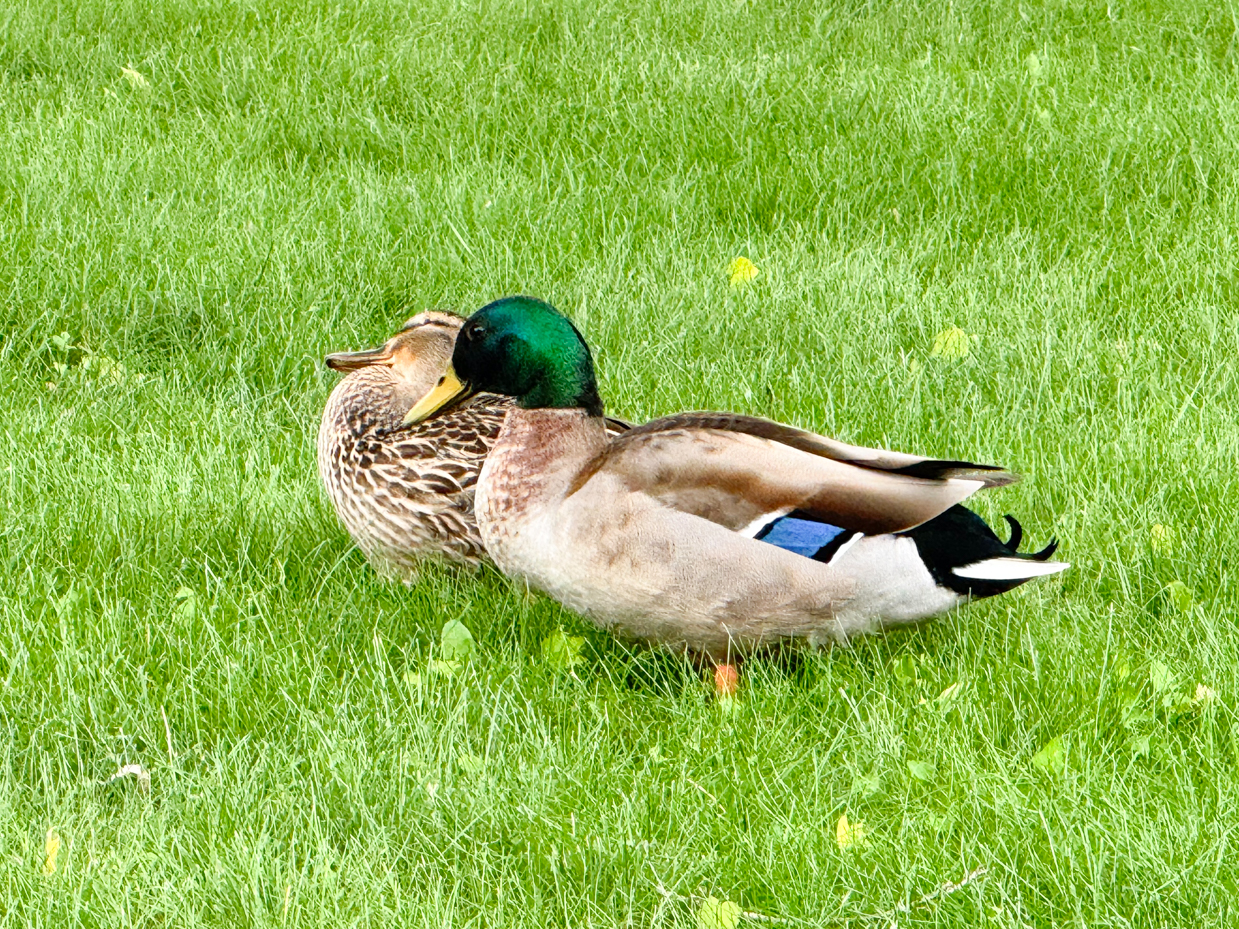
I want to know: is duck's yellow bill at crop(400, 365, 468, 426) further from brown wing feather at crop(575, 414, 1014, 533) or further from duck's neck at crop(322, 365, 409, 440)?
brown wing feather at crop(575, 414, 1014, 533)

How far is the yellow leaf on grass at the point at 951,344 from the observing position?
15.8ft

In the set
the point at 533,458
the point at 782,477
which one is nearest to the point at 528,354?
the point at 533,458

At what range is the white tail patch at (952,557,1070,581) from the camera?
3045mm

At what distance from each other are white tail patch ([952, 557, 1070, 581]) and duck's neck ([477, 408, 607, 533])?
33.4 inches

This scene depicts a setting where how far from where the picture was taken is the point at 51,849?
104 inches

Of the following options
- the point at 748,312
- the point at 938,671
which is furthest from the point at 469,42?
the point at 938,671

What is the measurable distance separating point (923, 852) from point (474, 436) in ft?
5.62

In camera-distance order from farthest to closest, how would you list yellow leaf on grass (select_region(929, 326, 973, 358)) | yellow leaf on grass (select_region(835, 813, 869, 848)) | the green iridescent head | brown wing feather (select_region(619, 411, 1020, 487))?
yellow leaf on grass (select_region(929, 326, 973, 358)) < the green iridescent head < brown wing feather (select_region(619, 411, 1020, 487)) < yellow leaf on grass (select_region(835, 813, 869, 848))

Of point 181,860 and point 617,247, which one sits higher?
point 617,247

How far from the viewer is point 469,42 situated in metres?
7.56

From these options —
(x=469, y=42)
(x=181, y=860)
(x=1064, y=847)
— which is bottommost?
(x=181, y=860)

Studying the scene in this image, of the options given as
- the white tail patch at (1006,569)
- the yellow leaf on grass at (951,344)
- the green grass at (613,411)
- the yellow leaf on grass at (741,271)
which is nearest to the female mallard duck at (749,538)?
the white tail patch at (1006,569)

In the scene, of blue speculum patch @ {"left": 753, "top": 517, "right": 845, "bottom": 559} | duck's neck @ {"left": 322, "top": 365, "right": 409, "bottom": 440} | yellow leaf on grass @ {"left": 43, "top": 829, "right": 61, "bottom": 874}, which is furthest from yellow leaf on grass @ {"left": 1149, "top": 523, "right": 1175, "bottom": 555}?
yellow leaf on grass @ {"left": 43, "top": 829, "right": 61, "bottom": 874}

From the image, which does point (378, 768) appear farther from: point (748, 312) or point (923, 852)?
point (748, 312)
